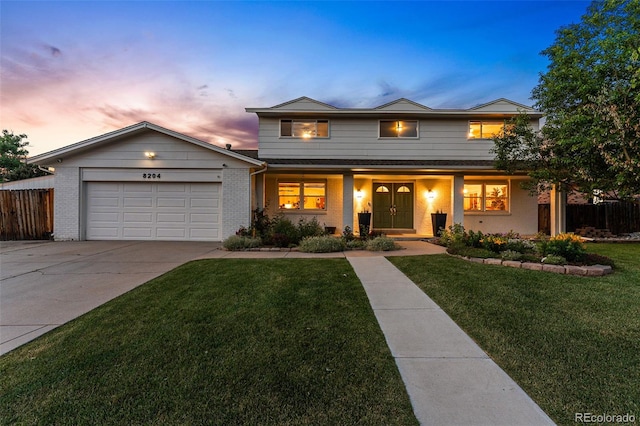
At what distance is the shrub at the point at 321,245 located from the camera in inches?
332

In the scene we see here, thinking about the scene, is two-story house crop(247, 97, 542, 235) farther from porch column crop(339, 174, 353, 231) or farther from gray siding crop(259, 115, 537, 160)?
porch column crop(339, 174, 353, 231)

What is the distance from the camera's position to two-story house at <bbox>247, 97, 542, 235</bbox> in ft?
39.5

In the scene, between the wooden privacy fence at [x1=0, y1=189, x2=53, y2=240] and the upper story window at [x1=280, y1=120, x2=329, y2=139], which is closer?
the wooden privacy fence at [x1=0, y1=189, x2=53, y2=240]

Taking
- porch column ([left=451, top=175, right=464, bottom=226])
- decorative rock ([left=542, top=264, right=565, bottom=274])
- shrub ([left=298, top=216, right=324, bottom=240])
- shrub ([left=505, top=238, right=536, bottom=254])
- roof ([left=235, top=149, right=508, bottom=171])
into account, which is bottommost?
decorative rock ([left=542, top=264, right=565, bottom=274])

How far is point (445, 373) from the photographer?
2496mm

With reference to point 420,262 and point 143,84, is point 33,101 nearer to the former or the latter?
point 143,84

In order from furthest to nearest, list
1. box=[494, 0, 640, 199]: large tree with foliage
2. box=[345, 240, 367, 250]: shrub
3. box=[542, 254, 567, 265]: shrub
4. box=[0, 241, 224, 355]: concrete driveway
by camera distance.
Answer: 1. box=[345, 240, 367, 250]: shrub
2. box=[494, 0, 640, 199]: large tree with foliage
3. box=[542, 254, 567, 265]: shrub
4. box=[0, 241, 224, 355]: concrete driveway

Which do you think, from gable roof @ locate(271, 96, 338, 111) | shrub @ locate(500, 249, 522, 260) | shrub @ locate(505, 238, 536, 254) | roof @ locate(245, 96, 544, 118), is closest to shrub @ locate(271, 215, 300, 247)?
roof @ locate(245, 96, 544, 118)

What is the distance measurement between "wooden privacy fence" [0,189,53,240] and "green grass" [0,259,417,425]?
33.6 ft

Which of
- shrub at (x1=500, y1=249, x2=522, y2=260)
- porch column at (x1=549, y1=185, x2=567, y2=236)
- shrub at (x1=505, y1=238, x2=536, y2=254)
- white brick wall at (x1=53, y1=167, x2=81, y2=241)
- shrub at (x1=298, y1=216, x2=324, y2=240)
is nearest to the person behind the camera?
shrub at (x1=500, y1=249, x2=522, y2=260)

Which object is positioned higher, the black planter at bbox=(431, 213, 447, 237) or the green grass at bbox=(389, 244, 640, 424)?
the black planter at bbox=(431, 213, 447, 237)

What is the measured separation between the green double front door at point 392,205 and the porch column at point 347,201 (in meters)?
2.06

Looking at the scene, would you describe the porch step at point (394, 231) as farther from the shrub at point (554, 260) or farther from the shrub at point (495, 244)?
the shrub at point (554, 260)

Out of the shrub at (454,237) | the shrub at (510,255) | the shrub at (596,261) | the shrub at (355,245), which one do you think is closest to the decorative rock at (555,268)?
the shrub at (510,255)
